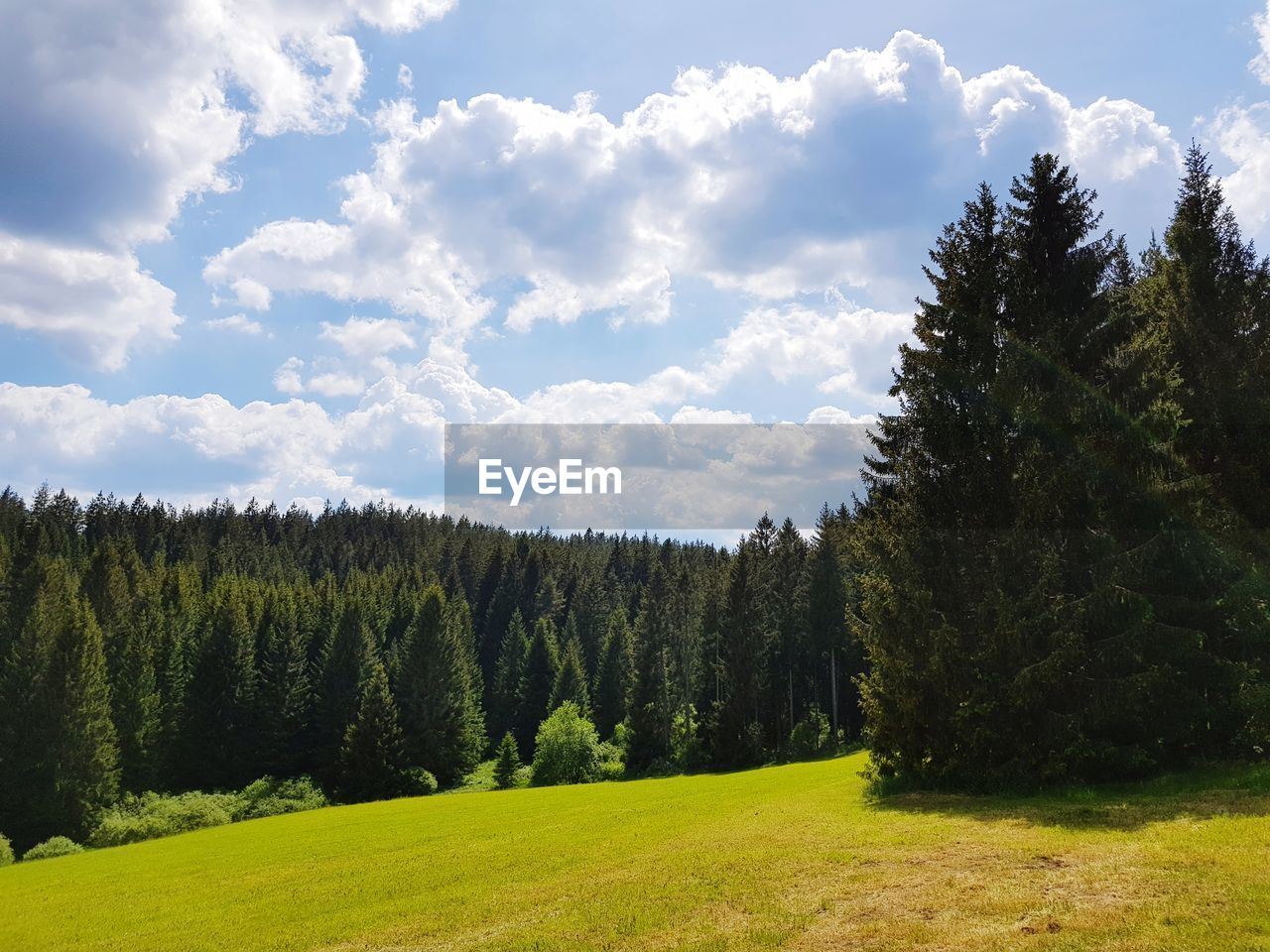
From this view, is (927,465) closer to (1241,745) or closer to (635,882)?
(1241,745)

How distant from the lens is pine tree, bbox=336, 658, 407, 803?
6412 centimetres

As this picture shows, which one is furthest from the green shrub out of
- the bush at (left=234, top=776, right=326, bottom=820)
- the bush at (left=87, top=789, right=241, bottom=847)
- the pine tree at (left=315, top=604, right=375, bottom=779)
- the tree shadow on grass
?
the tree shadow on grass

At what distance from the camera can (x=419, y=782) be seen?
66.6 metres

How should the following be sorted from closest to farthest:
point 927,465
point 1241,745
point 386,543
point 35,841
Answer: point 1241,745
point 927,465
point 35,841
point 386,543

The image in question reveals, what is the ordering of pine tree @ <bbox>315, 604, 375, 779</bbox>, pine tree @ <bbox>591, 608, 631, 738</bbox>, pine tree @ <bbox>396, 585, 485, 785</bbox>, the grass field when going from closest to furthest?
the grass field → pine tree @ <bbox>396, 585, 485, 785</bbox> → pine tree @ <bbox>315, 604, 375, 779</bbox> → pine tree @ <bbox>591, 608, 631, 738</bbox>

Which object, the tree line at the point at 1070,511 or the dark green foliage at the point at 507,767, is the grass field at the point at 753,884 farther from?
the dark green foliage at the point at 507,767

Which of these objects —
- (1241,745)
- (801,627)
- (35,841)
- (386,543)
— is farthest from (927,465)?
(386,543)

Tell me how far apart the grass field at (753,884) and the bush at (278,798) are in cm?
3265

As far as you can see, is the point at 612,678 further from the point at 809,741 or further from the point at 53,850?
the point at 53,850

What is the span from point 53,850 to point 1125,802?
57.8 m

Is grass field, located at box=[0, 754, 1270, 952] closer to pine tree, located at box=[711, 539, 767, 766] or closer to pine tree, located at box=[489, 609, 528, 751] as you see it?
pine tree, located at box=[711, 539, 767, 766]

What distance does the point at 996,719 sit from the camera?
71.7 feet

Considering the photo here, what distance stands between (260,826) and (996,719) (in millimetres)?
37956

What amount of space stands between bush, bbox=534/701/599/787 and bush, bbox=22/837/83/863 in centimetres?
3163
